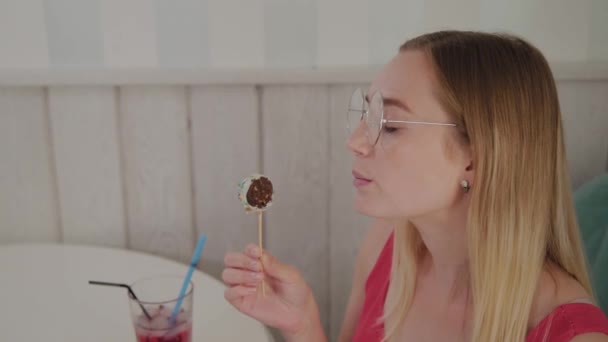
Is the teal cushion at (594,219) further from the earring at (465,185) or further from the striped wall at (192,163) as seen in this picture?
the earring at (465,185)

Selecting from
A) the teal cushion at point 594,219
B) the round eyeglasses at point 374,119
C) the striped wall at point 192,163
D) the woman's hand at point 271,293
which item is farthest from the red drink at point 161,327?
the teal cushion at point 594,219

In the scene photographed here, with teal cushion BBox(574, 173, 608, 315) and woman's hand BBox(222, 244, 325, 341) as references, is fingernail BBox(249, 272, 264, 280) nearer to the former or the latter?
woman's hand BBox(222, 244, 325, 341)

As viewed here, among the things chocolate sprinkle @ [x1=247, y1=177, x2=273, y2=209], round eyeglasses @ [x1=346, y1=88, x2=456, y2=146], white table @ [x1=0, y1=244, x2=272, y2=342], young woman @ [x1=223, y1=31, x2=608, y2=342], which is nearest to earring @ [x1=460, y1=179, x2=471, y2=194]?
young woman @ [x1=223, y1=31, x2=608, y2=342]

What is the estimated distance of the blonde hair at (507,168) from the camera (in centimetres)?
97

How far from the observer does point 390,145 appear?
3.38 feet

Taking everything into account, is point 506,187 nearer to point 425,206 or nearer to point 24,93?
point 425,206

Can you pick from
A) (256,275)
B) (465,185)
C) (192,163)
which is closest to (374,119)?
(465,185)

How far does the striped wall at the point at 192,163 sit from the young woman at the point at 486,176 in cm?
54

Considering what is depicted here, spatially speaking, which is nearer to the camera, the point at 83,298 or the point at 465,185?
the point at 465,185

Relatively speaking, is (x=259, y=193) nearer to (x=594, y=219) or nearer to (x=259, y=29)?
(x=259, y=29)

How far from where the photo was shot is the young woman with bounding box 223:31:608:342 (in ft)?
3.18

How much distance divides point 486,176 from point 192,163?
0.92 meters

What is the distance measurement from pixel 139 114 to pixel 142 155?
120mm

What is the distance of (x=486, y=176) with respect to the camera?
98 cm
